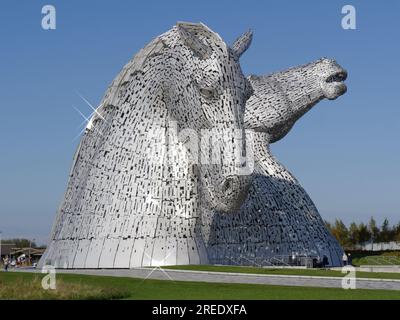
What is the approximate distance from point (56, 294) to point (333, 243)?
724 inches

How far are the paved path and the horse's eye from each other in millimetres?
5270

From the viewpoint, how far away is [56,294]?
1423cm

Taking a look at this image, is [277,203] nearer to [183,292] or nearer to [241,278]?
[241,278]

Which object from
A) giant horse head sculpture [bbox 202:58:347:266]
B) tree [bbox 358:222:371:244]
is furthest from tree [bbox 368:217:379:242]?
giant horse head sculpture [bbox 202:58:347:266]

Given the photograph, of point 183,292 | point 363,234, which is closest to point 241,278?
point 183,292

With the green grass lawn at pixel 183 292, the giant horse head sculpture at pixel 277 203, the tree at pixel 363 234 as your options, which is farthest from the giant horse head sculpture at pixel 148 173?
the tree at pixel 363 234

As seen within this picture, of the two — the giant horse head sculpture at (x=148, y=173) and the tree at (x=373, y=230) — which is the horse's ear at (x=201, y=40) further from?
the tree at (x=373, y=230)

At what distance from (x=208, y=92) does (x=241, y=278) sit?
5.49 meters

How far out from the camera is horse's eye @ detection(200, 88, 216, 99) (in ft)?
65.7

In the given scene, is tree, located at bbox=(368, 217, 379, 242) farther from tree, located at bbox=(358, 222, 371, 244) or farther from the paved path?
the paved path

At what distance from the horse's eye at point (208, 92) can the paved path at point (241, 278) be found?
17.3ft
